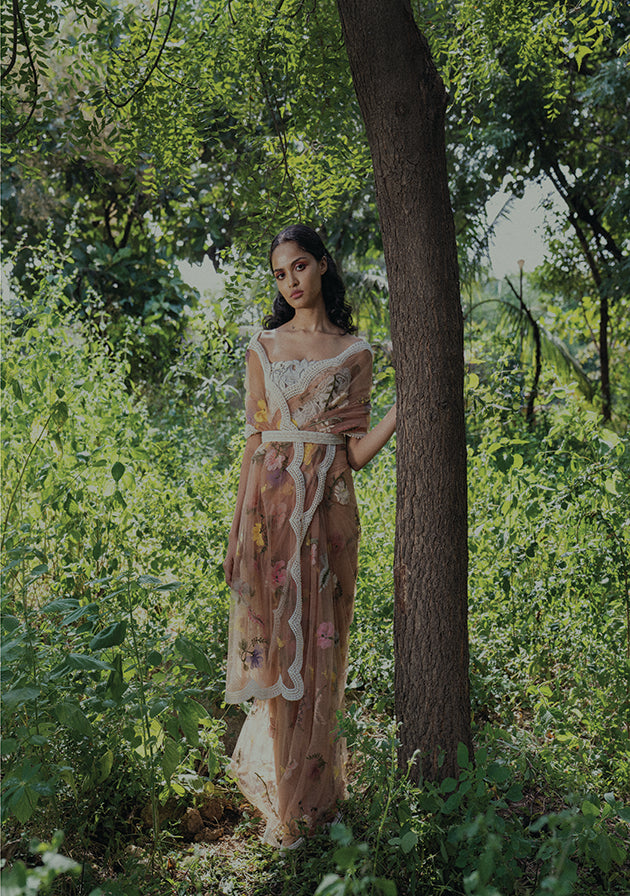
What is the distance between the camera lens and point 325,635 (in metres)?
2.32

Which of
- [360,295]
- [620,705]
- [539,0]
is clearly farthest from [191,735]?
[360,295]

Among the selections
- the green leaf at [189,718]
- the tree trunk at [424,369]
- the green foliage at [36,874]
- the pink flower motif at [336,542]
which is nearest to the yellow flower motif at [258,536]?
the pink flower motif at [336,542]

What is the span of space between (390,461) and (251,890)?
2.17m

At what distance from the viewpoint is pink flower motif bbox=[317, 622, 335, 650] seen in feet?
7.59

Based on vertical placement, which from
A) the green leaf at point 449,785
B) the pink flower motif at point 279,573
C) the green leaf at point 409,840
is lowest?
the green leaf at point 409,840

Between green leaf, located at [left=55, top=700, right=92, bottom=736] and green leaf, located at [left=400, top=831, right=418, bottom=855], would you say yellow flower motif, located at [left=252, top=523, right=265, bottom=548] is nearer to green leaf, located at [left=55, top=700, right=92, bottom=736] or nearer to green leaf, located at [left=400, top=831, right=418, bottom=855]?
green leaf, located at [left=55, top=700, right=92, bottom=736]

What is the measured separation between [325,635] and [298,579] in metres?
0.18

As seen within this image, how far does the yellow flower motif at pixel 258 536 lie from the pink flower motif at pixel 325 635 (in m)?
0.30

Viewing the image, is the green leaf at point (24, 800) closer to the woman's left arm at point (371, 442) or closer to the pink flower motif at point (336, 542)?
the pink flower motif at point (336, 542)

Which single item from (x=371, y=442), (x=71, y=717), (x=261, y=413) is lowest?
(x=71, y=717)

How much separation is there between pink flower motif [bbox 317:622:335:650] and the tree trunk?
27 centimetres

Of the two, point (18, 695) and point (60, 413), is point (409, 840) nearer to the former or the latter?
point (18, 695)

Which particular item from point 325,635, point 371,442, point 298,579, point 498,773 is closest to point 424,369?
point 371,442

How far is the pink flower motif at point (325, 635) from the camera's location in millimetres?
2314
